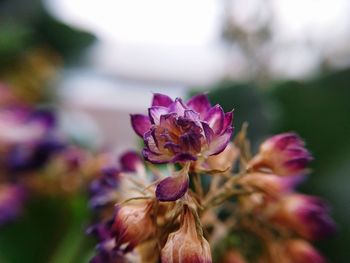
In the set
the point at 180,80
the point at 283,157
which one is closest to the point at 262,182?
the point at 283,157

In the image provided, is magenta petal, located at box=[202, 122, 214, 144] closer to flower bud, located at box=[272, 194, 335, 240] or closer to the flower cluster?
the flower cluster

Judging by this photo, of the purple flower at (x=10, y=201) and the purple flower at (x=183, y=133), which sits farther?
the purple flower at (x=10, y=201)

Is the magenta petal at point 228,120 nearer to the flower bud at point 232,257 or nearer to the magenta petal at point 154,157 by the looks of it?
the magenta petal at point 154,157

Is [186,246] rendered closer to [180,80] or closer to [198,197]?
[198,197]

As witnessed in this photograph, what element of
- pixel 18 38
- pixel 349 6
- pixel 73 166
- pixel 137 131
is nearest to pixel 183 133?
pixel 137 131

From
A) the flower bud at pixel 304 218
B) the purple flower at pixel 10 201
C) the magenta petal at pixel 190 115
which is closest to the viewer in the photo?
the magenta petal at pixel 190 115

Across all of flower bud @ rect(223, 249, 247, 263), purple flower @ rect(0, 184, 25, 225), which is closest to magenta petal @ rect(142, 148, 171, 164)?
flower bud @ rect(223, 249, 247, 263)

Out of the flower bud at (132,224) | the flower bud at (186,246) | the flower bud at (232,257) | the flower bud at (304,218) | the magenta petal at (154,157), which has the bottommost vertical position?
the flower bud at (232,257)

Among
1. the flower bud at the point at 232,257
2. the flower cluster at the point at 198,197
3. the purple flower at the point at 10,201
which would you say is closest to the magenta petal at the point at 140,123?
the flower cluster at the point at 198,197
